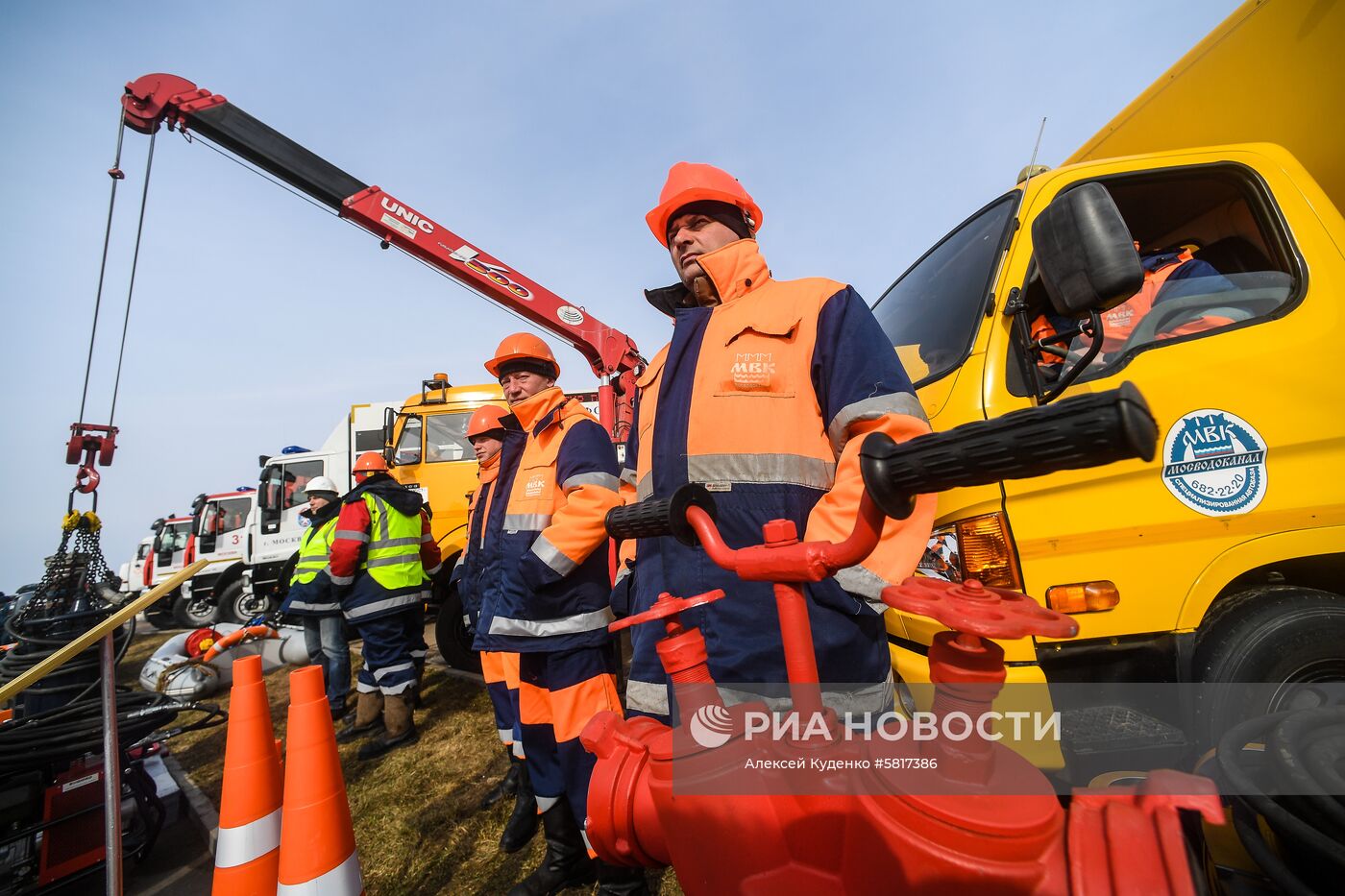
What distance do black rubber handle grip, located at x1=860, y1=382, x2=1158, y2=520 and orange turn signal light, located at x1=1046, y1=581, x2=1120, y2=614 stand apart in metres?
1.45

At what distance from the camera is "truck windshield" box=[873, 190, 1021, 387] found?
2045 millimetres

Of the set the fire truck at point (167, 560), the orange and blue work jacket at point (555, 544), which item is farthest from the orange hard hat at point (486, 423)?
the fire truck at point (167, 560)

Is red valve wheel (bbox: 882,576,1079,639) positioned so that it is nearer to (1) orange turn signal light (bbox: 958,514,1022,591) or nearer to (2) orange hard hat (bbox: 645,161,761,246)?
(1) orange turn signal light (bbox: 958,514,1022,591)

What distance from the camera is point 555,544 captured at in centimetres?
236

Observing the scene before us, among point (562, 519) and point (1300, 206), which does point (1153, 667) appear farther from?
point (562, 519)

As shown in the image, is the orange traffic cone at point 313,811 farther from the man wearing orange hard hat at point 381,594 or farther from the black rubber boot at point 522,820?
the man wearing orange hard hat at point 381,594

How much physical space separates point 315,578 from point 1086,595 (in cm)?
543

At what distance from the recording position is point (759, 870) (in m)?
0.77

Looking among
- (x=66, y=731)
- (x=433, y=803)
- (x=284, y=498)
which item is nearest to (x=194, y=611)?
(x=284, y=498)

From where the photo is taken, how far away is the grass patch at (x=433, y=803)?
260 centimetres

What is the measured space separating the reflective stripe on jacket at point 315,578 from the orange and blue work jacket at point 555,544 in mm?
2787

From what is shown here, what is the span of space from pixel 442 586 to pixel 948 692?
20.3ft

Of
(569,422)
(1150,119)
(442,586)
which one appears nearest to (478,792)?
(569,422)

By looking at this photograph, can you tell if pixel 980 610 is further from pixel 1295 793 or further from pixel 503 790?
pixel 503 790
